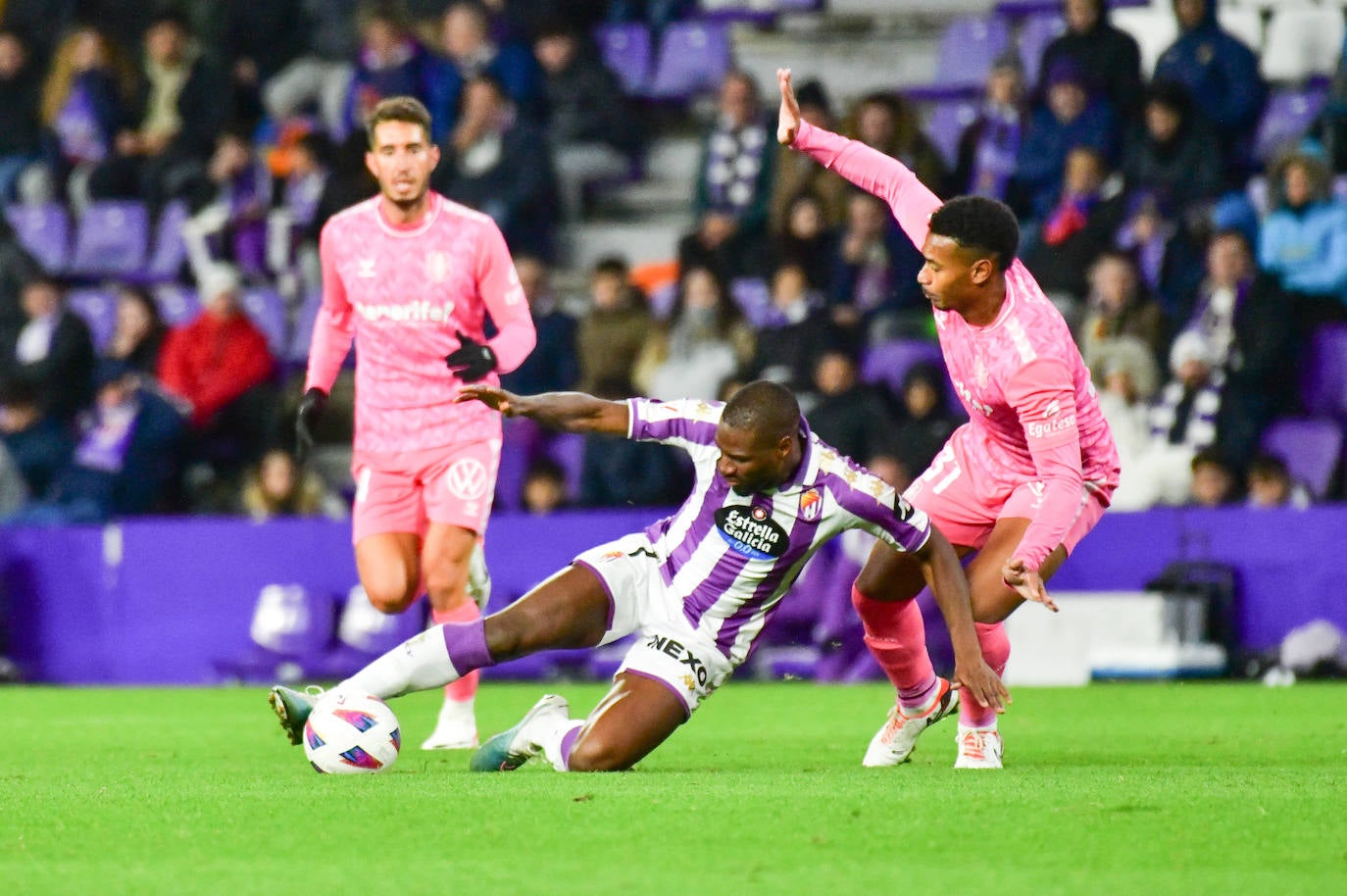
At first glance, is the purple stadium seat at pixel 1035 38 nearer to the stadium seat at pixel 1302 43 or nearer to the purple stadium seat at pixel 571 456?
the stadium seat at pixel 1302 43

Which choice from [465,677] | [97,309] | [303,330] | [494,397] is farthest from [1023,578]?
[97,309]

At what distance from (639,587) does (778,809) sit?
158 centimetres

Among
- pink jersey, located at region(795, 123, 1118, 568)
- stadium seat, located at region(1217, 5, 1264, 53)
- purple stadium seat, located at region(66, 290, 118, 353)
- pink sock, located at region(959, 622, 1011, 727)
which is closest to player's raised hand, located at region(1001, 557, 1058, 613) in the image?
pink jersey, located at region(795, 123, 1118, 568)

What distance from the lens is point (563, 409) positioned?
6570mm

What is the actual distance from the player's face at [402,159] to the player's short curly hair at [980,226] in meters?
2.53

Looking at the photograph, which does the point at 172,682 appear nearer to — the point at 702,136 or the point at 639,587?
the point at 702,136

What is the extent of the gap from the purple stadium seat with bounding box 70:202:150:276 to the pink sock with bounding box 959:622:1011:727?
39.6 ft

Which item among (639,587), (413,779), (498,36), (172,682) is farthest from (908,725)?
(498,36)

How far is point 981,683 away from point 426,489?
3.06m

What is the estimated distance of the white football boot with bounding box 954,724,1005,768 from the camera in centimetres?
717

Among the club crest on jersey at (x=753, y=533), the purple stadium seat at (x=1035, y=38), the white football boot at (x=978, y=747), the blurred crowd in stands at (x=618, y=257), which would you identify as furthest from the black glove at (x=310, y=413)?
the purple stadium seat at (x=1035, y=38)

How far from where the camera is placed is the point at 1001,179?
1509 centimetres

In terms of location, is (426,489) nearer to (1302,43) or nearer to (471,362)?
(471,362)

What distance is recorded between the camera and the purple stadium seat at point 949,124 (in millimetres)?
16172
